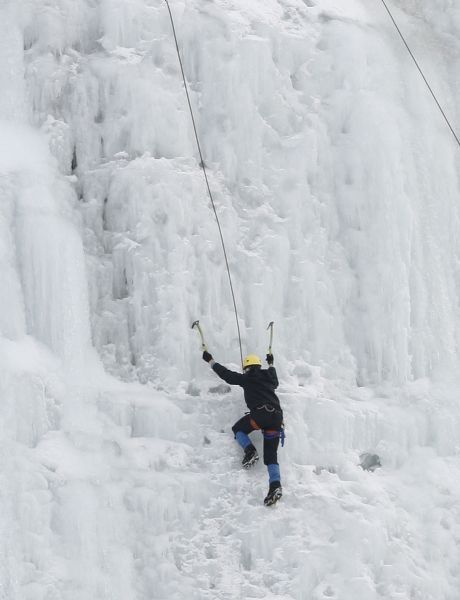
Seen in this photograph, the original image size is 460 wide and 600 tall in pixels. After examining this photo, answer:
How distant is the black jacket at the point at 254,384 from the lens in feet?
31.8

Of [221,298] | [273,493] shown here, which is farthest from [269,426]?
[221,298]

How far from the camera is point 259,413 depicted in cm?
960

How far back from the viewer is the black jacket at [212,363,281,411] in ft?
31.8

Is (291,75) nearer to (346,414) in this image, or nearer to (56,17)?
(56,17)

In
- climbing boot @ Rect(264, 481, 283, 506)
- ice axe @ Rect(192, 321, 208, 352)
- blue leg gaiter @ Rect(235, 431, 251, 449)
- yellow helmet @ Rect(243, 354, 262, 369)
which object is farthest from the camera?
ice axe @ Rect(192, 321, 208, 352)

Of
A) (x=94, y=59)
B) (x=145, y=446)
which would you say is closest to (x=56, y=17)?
(x=94, y=59)

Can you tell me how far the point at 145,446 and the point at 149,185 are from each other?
3005 millimetres

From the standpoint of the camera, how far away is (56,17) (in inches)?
463

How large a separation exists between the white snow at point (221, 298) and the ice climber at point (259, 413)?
26 cm

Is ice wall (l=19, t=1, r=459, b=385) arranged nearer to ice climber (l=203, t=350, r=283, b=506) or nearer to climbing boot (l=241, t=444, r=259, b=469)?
ice climber (l=203, t=350, r=283, b=506)

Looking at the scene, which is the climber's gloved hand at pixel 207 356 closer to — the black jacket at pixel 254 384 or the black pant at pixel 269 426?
the black jacket at pixel 254 384

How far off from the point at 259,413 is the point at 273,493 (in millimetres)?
792

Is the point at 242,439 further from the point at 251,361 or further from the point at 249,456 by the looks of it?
the point at 251,361

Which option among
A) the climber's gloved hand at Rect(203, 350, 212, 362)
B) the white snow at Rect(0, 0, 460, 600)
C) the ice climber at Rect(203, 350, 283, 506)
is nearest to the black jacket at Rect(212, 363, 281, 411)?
the ice climber at Rect(203, 350, 283, 506)
